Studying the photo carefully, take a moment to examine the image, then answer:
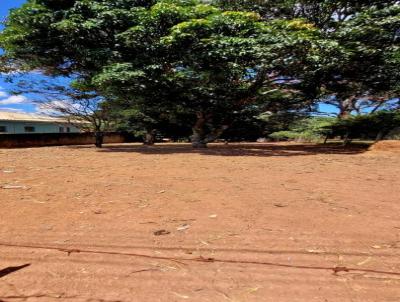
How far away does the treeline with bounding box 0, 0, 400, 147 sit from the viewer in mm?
11375

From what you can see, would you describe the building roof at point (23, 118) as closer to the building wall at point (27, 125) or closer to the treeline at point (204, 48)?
the building wall at point (27, 125)

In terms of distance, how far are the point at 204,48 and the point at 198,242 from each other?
9.33 meters

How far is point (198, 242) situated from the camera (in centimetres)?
318

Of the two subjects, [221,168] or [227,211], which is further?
[221,168]

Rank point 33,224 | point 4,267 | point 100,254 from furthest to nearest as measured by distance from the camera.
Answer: point 33,224 < point 100,254 < point 4,267

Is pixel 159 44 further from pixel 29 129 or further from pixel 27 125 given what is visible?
pixel 29 129

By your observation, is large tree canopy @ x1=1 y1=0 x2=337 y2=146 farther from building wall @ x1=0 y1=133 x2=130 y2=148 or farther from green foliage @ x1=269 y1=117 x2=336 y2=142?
building wall @ x1=0 y1=133 x2=130 y2=148

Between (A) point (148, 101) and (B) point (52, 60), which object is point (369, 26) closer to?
(A) point (148, 101)

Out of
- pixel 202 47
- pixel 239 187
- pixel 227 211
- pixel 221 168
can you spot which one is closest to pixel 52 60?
pixel 202 47

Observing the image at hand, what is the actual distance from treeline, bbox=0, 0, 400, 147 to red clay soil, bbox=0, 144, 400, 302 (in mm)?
6705

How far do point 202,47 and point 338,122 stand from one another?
29.7 feet

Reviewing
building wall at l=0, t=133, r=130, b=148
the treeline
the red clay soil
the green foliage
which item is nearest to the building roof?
building wall at l=0, t=133, r=130, b=148

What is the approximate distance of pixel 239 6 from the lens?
14617 mm

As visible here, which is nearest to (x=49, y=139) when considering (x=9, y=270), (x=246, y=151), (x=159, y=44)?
(x=159, y=44)
